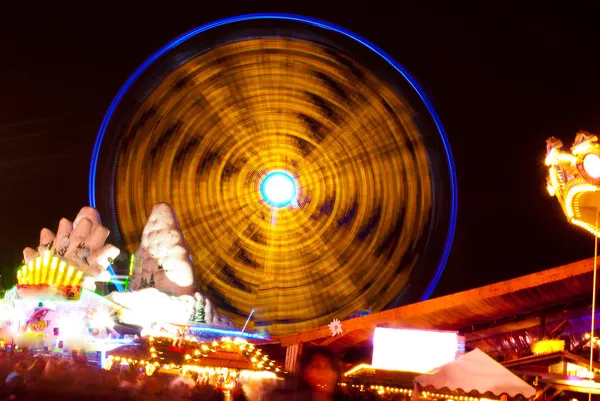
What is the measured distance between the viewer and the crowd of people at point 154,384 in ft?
53.6

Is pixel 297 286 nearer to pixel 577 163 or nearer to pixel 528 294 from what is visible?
pixel 528 294

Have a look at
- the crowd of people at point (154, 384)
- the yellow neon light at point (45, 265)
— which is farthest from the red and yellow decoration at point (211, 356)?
the yellow neon light at point (45, 265)

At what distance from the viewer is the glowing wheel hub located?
30.8 m

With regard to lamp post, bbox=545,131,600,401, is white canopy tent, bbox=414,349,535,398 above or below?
below

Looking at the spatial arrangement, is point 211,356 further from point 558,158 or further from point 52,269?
point 52,269

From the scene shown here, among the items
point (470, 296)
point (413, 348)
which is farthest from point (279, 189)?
point (470, 296)

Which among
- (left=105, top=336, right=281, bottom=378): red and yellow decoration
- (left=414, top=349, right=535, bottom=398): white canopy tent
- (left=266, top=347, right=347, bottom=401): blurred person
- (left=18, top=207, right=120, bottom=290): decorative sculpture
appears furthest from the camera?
(left=18, top=207, right=120, bottom=290): decorative sculpture

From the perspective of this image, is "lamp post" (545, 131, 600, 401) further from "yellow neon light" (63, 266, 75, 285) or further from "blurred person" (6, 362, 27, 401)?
"yellow neon light" (63, 266, 75, 285)

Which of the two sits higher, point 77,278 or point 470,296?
point 77,278

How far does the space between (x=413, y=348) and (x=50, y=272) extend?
615 inches

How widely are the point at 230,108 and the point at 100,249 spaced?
10.0 metres

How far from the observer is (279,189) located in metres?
31.0

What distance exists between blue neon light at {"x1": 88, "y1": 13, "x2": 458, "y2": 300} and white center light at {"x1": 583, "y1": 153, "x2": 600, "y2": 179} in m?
14.5

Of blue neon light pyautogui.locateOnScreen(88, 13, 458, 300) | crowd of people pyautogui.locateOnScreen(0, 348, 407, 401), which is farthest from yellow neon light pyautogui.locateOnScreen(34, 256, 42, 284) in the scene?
crowd of people pyautogui.locateOnScreen(0, 348, 407, 401)
